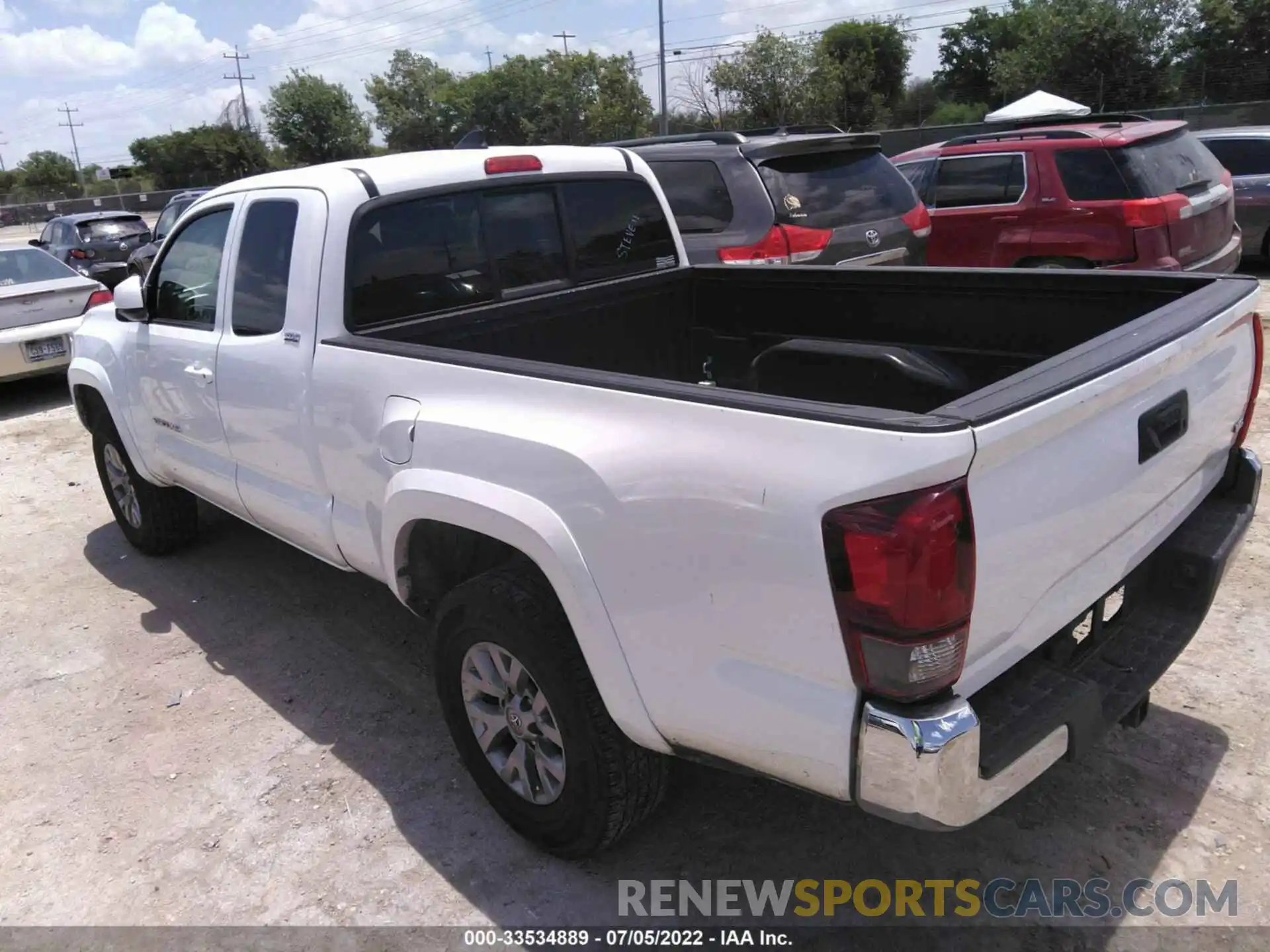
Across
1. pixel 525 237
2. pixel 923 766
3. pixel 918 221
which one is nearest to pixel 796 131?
pixel 918 221

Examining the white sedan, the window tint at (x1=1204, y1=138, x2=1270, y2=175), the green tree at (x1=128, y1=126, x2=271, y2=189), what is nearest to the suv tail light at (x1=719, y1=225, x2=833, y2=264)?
the white sedan

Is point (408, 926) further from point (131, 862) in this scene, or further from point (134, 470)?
point (134, 470)

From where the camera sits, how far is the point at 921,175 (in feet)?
29.9

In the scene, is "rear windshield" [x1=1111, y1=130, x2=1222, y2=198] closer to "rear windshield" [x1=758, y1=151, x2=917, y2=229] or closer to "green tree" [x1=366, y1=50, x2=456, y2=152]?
"rear windshield" [x1=758, y1=151, x2=917, y2=229]

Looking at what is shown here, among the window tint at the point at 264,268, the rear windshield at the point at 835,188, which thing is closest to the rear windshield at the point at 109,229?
the rear windshield at the point at 835,188

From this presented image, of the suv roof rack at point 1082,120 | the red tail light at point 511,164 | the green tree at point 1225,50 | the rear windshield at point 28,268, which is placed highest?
the green tree at point 1225,50

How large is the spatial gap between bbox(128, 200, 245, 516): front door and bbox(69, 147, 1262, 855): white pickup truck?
0.02 metres

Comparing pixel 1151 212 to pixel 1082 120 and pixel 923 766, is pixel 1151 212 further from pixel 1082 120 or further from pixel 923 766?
pixel 923 766

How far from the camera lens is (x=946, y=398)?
10.7 feet

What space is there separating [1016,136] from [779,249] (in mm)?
3889

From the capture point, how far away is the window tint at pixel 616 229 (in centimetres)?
402

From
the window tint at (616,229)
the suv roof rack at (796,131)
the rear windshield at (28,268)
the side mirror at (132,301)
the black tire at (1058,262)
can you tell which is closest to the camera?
the window tint at (616,229)

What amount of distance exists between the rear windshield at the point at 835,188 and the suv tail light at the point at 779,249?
0.30ft

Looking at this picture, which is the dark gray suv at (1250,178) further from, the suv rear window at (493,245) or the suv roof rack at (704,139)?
the suv rear window at (493,245)
